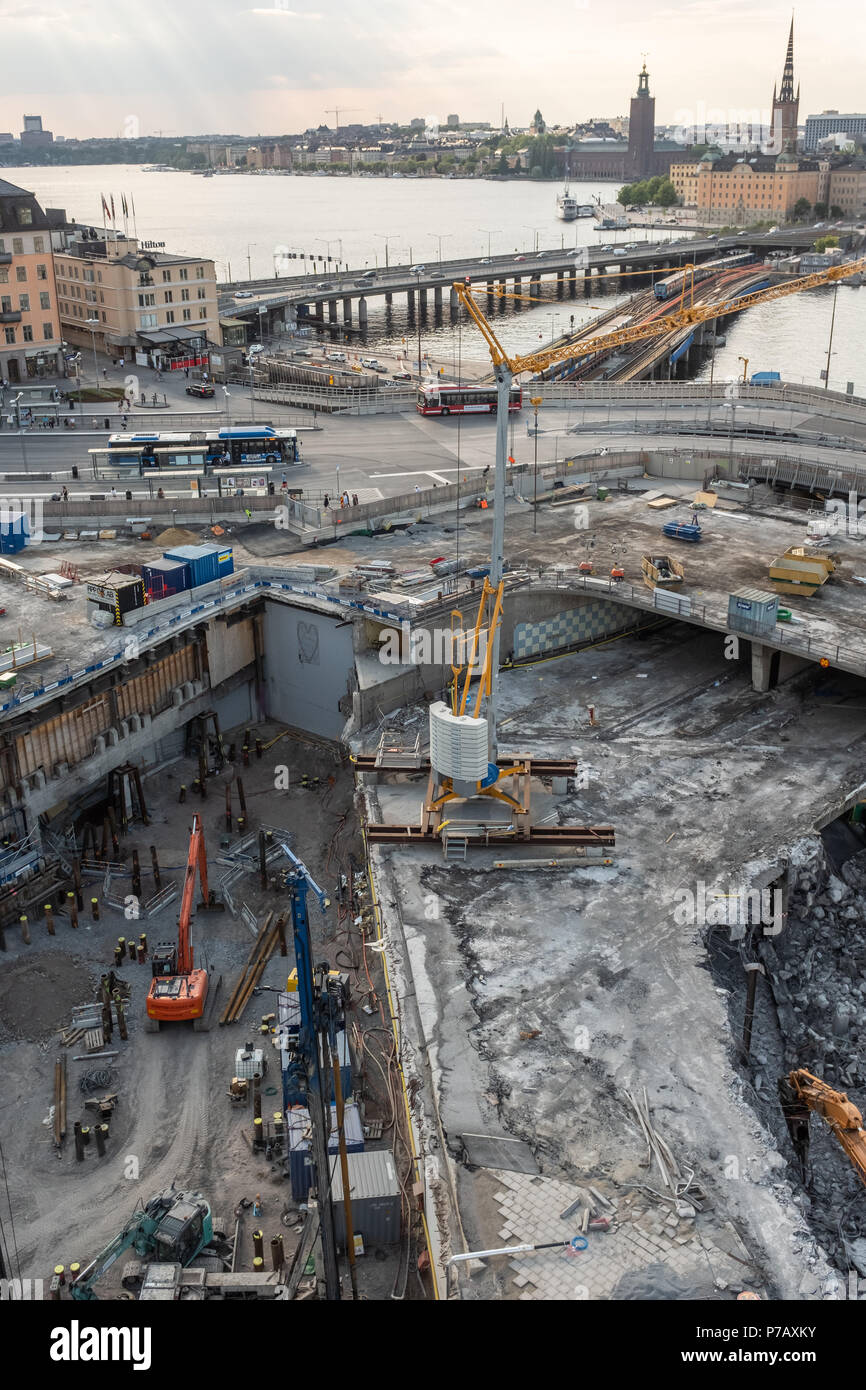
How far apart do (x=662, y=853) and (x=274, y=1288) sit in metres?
13.7

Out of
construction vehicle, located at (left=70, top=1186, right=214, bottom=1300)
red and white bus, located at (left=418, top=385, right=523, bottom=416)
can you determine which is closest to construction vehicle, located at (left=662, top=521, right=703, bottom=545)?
red and white bus, located at (left=418, top=385, right=523, bottom=416)

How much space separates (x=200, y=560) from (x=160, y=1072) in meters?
19.7

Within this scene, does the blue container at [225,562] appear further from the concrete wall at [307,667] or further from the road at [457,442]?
the road at [457,442]

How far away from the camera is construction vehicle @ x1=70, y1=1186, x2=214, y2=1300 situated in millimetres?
22219

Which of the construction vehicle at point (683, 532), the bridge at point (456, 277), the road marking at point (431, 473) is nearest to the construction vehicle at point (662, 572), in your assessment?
the construction vehicle at point (683, 532)

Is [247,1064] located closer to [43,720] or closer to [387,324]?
[43,720]

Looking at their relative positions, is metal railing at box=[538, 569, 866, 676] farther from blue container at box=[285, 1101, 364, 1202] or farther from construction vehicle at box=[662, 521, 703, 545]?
blue container at box=[285, 1101, 364, 1202]

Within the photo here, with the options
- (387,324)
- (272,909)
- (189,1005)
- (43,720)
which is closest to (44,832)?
(43,720)

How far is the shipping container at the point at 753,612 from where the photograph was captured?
125 ft

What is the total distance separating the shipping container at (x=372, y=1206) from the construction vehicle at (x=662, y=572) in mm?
24255

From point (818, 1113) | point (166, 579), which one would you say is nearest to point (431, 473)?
point (166, 579)

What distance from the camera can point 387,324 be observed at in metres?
144

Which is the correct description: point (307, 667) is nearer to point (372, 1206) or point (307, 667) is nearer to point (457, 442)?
point (372, 1206)

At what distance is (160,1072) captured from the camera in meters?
28.2
